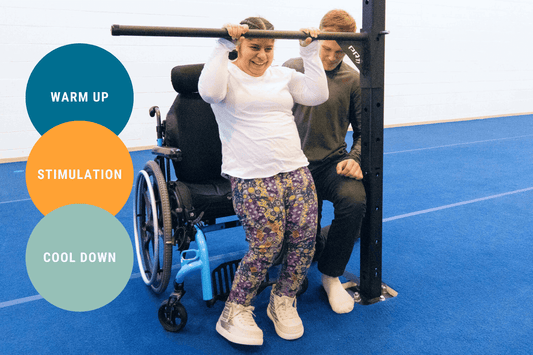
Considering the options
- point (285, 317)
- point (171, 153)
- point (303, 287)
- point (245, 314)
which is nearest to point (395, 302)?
point (303, 287)

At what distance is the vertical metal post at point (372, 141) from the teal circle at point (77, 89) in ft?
10.2

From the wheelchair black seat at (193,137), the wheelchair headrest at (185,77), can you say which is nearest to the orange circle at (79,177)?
the wheelchair black seat at (193,137)

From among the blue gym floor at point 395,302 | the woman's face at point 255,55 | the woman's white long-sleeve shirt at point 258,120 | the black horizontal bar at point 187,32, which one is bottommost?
the blue gym floor at point 395,302

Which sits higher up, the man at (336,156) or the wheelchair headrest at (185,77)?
the wheelchair headrest at (185,77)

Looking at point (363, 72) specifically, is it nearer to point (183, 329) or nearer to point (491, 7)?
point (183, 329)

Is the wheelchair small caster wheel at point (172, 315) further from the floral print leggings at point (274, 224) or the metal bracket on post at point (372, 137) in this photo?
the metal bracket on post at point (372, 137)

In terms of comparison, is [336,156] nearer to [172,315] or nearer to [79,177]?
[172,315]

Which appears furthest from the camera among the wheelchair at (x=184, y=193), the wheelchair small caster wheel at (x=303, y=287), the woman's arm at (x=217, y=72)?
the wheelchair small caster wheel at (x=303, y=287)

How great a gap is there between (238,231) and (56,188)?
1.26 m

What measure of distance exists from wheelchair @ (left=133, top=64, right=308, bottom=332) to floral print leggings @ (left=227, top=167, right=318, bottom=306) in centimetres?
16

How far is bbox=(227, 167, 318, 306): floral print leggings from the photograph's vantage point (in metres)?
1.33

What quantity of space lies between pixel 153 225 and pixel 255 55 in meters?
0.71

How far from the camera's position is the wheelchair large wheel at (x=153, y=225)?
141cm

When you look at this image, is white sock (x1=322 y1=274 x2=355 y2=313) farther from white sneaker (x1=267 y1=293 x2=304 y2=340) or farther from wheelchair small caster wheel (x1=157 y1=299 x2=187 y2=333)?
wheelchair small caster wheel (x1=157 y1=299 x2=187 y2=333)
